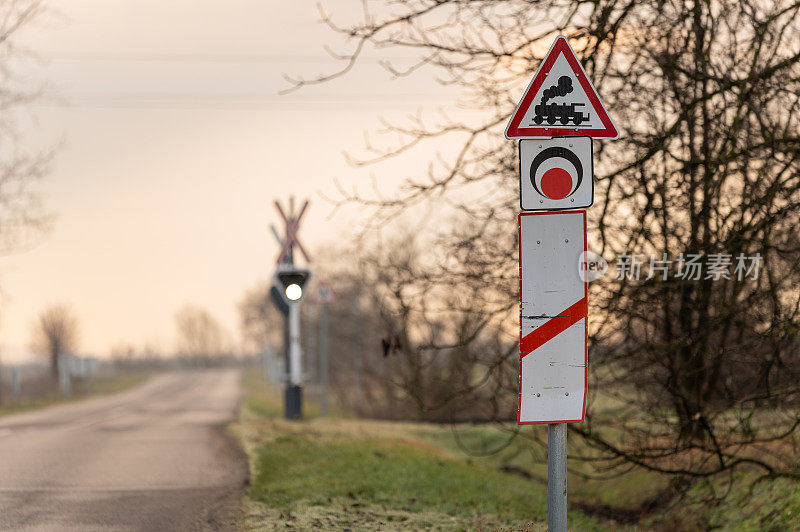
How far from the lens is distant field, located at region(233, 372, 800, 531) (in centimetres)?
820

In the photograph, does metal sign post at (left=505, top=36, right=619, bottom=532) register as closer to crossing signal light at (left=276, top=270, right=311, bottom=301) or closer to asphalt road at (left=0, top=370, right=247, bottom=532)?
asphalt road at (left=0, top=370, right=247, bottom=532)

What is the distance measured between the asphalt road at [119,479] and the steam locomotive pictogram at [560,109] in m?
4.64

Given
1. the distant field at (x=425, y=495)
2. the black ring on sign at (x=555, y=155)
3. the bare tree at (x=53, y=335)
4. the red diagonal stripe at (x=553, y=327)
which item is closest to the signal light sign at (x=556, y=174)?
the black ring on sign at (x=555, y=155)

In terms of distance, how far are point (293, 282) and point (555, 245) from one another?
35.0ft

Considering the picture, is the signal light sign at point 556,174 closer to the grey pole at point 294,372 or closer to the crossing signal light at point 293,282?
the crossing signal light at point 293,282

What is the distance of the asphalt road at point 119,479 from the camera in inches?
310

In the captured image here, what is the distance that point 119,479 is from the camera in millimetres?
10102

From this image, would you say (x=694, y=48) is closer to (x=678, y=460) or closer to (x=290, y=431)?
(x=678, y=460)

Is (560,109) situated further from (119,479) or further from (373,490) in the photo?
(119,479)

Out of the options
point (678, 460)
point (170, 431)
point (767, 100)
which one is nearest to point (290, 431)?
point (170, 431)

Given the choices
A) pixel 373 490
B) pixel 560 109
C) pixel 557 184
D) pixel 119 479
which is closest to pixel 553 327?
pixel 557 184

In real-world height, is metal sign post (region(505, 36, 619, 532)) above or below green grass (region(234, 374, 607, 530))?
above

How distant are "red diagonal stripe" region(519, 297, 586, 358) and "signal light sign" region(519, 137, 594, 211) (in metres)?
0.53
